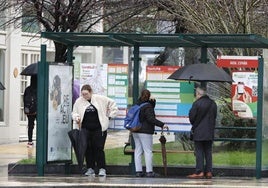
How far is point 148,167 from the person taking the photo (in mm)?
18188

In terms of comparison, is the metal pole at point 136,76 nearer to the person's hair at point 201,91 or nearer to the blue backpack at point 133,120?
the blue backpack at point 133,120

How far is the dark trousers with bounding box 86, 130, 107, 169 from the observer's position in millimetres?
18250

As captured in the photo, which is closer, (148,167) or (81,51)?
(148,167)

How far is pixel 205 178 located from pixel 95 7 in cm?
712

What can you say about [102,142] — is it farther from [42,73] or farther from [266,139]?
[266,139]

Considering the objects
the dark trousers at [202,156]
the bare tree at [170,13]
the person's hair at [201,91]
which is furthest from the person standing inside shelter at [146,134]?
the bare tree at [170,13]

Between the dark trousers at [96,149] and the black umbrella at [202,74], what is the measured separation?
5.79ft

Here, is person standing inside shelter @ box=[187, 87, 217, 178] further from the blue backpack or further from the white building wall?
the white building wall

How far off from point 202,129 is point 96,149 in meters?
2.13

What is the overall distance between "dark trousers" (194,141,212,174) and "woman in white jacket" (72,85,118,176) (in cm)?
176

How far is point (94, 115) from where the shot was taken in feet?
59.8

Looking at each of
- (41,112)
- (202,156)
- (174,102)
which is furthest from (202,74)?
(41,112)

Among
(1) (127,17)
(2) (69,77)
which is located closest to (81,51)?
(1) (127,17)

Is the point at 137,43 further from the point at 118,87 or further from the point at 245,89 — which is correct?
the point at 245,89
